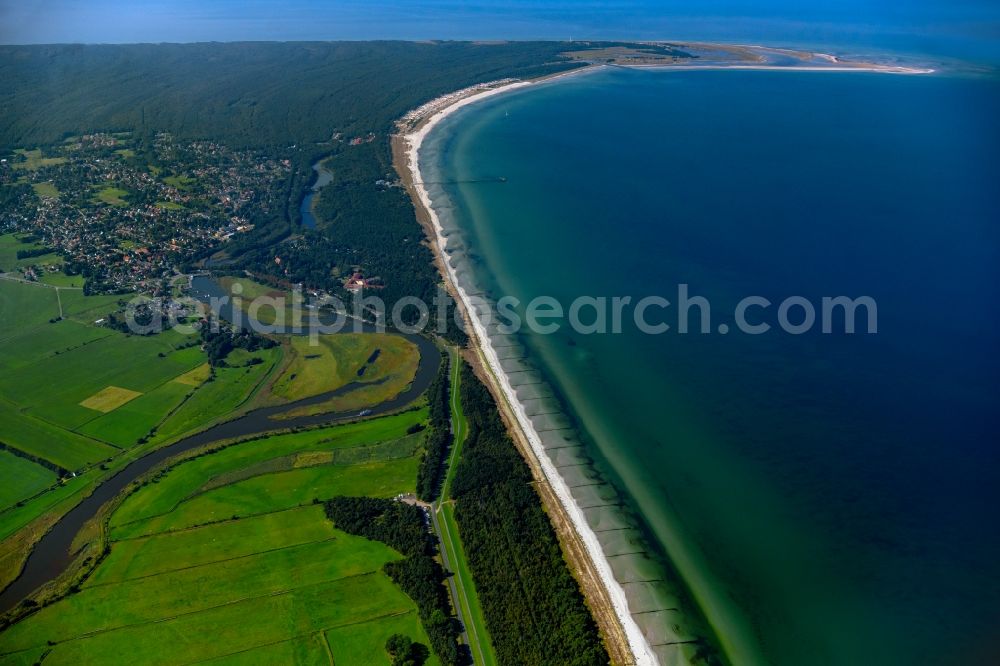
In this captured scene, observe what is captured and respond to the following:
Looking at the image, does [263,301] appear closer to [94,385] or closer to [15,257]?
[94,385]

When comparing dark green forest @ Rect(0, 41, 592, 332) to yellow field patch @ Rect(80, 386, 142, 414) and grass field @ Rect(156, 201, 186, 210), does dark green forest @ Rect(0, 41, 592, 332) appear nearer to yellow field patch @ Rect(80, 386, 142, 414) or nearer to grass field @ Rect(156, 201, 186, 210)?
grass field @ Rect(156, 201, 186, 210)

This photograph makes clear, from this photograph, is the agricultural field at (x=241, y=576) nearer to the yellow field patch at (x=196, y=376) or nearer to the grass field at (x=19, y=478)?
the grass field at (x=19, y=478)

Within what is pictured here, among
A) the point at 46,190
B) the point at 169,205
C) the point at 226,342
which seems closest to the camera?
the point at 226,342

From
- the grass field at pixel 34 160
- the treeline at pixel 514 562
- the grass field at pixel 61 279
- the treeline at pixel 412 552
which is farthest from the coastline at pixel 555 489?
the grass field at pixel 34 160

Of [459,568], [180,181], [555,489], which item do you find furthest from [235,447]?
[180,181]

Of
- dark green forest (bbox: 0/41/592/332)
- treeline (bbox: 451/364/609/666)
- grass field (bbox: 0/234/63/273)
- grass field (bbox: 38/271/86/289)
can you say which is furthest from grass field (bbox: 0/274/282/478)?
treeline (bbox: 451/364/609/666)

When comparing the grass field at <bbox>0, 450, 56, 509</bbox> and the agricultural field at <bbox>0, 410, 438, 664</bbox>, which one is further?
the grass field at <bbox>0, 450, 56, 509</bbox>
